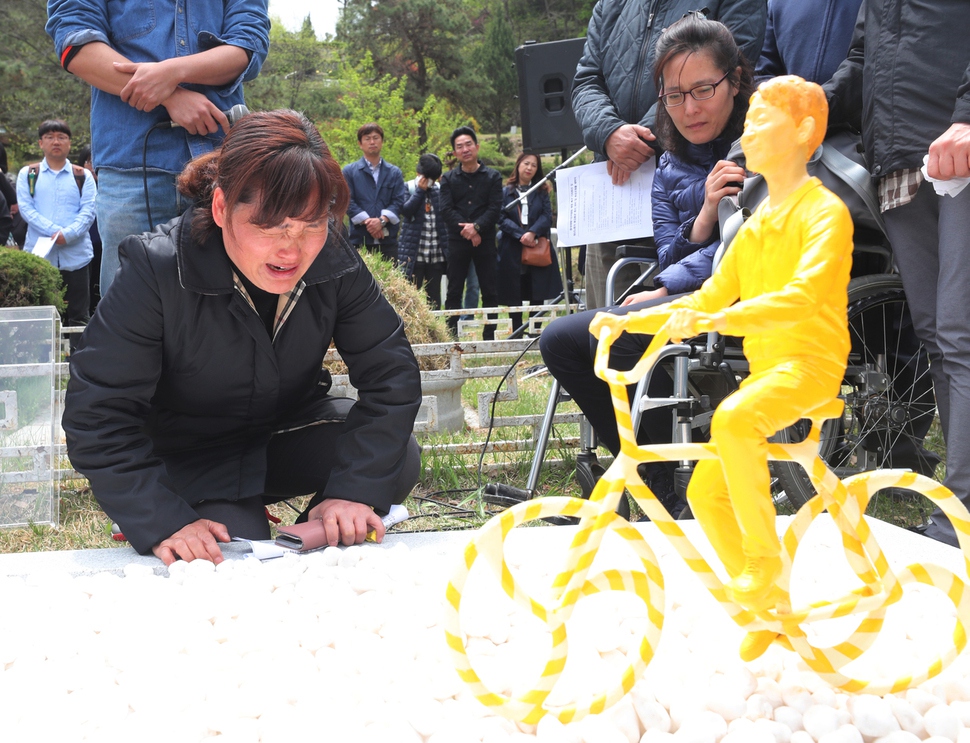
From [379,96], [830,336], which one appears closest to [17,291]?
[830,336]

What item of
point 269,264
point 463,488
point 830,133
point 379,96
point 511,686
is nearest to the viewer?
point 511,686

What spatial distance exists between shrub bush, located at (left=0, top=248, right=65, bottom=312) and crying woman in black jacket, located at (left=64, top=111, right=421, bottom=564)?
3.45m

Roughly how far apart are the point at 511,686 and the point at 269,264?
1052 mm

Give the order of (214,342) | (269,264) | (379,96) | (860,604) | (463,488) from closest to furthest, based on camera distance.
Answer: (860,604) → (269,264) → (214,342) → (463,488) → (379,96)

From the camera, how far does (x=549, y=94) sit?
514 centimetres

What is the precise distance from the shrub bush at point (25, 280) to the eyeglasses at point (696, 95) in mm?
4123

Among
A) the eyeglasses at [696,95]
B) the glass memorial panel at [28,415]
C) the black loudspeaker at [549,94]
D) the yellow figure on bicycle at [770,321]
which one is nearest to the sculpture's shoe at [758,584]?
the yellow figure on bicycle at [770,321]

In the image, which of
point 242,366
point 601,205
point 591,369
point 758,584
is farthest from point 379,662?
point 601,205

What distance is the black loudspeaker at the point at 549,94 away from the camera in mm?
5109

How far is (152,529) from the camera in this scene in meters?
2.07

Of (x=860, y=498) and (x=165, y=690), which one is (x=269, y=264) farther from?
(x=860, y=498)

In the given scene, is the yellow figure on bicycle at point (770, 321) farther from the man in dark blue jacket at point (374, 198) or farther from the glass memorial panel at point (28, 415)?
the man in dark blue jacket at point (374, 198)

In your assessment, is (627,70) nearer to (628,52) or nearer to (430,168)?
(628,52)

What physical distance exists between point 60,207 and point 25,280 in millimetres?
2062
